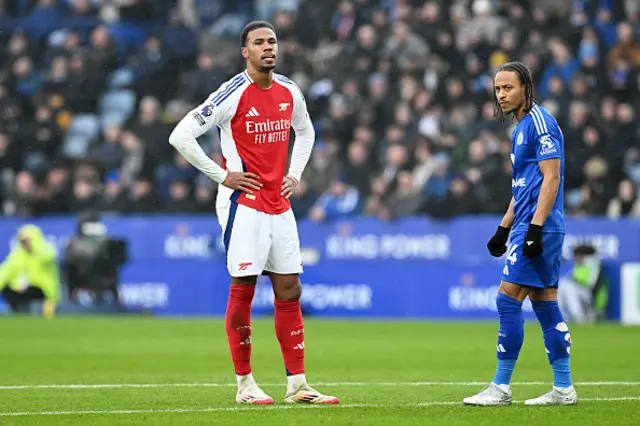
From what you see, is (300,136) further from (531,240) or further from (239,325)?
(531,240)

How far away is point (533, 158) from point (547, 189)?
0.93 feet

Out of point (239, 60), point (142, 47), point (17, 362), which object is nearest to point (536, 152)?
point (17, 362)

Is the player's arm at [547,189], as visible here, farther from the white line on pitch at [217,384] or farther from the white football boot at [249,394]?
the white line on pitch at [217,384]

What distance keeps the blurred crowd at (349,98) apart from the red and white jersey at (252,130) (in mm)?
12481

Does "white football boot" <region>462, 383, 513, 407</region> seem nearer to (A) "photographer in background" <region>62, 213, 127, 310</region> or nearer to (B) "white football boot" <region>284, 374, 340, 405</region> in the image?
(B) "white football boot" <region>284, 374, 340, 405</region>

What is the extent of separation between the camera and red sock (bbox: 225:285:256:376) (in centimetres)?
863

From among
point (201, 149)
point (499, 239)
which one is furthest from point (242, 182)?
point (499, 239)

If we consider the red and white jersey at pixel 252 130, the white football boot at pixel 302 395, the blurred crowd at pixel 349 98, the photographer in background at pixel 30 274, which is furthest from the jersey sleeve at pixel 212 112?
the photographer in background at pixel 30 274

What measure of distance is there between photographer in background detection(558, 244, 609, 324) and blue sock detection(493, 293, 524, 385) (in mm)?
12012

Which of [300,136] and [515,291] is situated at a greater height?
[300,136]

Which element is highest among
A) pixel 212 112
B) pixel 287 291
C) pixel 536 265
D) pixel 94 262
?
pixel 212 112

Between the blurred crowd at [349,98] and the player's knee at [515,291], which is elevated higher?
the blurred crowd at [349,98]

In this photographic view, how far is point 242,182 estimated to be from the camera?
28.1ft

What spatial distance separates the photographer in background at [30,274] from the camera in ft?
71.4
